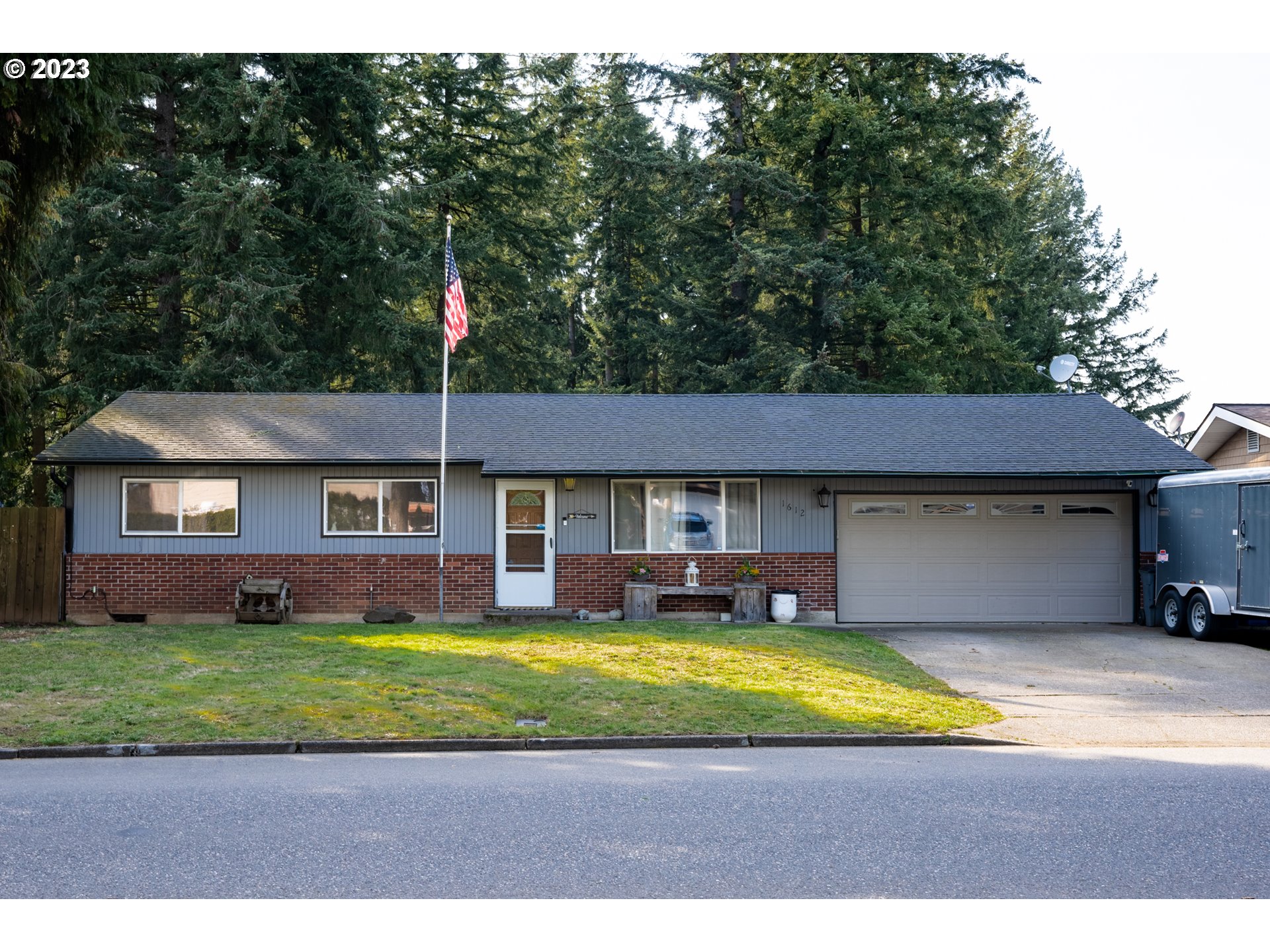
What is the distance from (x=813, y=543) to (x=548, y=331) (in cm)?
2048

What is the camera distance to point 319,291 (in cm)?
3033

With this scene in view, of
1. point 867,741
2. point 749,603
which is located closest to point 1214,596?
point 749,603

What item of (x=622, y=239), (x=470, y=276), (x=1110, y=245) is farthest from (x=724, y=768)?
(x=1110, y=245)

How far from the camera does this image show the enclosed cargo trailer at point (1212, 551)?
48.3 feet

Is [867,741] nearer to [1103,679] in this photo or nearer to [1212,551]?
[1103,679]

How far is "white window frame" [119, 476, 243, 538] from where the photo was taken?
1775 cm

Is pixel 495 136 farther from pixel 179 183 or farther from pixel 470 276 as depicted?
pixel 179 183

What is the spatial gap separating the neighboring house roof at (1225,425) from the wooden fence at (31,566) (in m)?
25.8

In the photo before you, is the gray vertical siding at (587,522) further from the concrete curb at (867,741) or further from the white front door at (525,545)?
the concrete curb at (867,741)

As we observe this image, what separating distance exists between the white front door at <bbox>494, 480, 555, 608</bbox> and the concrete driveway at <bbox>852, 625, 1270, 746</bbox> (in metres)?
5.51

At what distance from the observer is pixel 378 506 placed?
18.0 m

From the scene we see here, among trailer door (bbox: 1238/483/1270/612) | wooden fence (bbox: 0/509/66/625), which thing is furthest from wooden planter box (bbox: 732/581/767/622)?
wooden fence (bbox: 0/509/66/625)

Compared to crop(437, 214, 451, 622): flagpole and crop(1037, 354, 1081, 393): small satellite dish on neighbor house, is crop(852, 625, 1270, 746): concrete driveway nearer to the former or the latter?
crop(437, 214, 451, 622): flagpole

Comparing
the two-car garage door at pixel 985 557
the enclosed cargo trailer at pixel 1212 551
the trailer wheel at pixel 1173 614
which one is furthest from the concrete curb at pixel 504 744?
the two-car garage door at pixel 985 557
